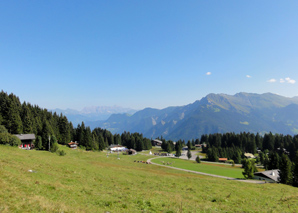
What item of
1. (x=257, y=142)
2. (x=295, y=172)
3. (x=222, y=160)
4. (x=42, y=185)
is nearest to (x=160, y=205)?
(x=42, y=185)

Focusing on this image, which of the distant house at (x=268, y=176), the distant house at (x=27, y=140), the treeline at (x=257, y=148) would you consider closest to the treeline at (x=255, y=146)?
the treeline at (x=257, y=148)

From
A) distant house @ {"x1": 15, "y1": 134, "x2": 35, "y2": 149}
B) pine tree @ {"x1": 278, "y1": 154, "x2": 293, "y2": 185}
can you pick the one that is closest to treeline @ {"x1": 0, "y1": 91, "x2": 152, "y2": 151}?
distant house @ {"x1": 15, "y1": 134, "x2": 35, "y2": 149}

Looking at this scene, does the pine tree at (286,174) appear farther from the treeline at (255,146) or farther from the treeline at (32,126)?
the treeline at (32,126)

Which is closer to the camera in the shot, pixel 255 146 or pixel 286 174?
pixel 286 174

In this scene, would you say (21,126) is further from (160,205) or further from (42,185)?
(160,205)

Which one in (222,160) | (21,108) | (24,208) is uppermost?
(21,108)

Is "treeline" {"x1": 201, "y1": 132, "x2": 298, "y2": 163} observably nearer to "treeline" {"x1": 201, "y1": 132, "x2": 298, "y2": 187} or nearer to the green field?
"treeline" {"x1": 201, "y1": 132, "x2": 298, "y2": 187}

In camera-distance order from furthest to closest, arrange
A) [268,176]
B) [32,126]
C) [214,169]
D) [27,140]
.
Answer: [32,126] → [214,169] → [27,140] → [268,176]

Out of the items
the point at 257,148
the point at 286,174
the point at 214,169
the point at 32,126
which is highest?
the point at 32,126

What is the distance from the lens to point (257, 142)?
190 meters

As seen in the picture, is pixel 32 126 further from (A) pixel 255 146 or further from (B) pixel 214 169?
(A) pixel 255 146

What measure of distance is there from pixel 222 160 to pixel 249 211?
14539cm

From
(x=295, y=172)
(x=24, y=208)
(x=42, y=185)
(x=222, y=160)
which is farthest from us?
(x=222, y=160)

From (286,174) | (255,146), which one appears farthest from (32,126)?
(255,146)
